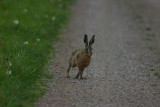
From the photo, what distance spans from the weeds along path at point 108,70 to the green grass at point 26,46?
0.34 m

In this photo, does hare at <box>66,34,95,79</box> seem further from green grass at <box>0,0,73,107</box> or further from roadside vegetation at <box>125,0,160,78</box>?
roadside vegetation at <box>125,0,160,78</box>

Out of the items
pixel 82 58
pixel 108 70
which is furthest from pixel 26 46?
pixel 108 70

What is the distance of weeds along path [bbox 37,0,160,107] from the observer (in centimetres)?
732

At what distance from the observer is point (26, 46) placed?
9359 mm

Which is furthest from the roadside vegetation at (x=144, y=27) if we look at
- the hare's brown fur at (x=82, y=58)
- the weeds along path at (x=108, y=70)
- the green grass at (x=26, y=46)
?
the green grass at (x=26, y=46)

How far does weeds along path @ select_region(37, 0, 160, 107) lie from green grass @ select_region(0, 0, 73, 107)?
345 millimetres

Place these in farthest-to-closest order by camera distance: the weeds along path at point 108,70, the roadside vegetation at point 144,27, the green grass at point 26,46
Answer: the roadside vegetation at point 144,27
the weeds along path at point 108,70
the green grass at point 26,46

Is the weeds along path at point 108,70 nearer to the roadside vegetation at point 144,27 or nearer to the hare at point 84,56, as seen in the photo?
the roadside vegetation at point 144,27

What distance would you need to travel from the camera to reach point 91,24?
1720cm

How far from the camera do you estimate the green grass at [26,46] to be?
6.92 m

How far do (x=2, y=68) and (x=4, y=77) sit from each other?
36 cm

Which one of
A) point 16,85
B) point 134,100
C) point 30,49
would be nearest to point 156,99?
point 134,100

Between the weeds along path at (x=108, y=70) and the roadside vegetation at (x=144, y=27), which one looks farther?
the roadside vegetation at (x=144, y=27)

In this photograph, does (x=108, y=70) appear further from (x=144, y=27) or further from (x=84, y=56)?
(x=144, y=27)
